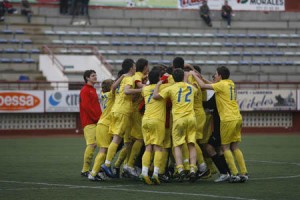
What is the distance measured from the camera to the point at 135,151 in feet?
51.3

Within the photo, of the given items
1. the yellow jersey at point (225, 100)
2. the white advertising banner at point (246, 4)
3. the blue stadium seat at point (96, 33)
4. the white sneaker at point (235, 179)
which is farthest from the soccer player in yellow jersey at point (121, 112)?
the white advertising banner at point (246, 4)

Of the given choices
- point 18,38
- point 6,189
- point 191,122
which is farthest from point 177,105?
point 18,38

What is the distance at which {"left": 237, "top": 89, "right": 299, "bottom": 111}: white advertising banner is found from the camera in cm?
3291

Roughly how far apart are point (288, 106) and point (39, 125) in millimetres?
9769

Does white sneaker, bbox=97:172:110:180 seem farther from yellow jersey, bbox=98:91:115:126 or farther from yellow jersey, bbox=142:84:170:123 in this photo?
yellow jersey, bbox=142:84:170:123

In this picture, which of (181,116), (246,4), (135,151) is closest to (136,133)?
(135,151)

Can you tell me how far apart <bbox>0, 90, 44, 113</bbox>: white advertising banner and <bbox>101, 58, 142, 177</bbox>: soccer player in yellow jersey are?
1528cm

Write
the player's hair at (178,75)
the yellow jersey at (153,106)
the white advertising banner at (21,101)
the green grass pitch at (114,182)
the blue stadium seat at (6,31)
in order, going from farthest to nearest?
1. the blue stadium seat at (6,31)
2. the white advertising banner at (21,101)
3. the yellow jersey at (153,106)
4. the player's hair at (178,75)
5. the green grass pitch at (114,182)

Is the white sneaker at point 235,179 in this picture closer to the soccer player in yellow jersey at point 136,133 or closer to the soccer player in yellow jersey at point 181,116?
the soccer player in yellow jersey at point 181,116

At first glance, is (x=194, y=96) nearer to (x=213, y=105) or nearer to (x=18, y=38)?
(x=213, y=105)

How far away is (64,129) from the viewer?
31.3m

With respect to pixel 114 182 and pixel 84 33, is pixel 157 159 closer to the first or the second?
pixel 114 182

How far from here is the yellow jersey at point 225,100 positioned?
48.9 ft

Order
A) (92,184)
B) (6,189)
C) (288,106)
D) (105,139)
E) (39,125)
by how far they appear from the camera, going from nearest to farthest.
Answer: (6,189)
(92,184)
(105,139)
(39,125)
(288,106)
